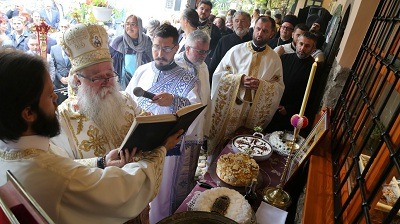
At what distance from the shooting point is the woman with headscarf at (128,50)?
12.8 feet

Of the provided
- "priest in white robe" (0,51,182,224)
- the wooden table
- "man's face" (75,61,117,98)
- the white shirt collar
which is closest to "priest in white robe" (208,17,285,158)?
the wooden table

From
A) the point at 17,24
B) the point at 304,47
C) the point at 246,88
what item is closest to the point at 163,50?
the point at 246,88

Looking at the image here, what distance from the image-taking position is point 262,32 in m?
3.36

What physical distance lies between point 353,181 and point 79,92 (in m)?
1.66

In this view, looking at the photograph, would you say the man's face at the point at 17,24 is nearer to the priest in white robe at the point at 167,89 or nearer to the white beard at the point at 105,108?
the priest in white robe at the point at 167,89

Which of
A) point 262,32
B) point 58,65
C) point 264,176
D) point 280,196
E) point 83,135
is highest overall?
point 262,32

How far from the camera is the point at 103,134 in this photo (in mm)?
1902

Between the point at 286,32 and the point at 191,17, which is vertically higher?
the point at 191,17

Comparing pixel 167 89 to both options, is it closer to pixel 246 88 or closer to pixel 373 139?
pixel 246 88

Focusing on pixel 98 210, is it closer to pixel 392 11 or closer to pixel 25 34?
pixel 392 11

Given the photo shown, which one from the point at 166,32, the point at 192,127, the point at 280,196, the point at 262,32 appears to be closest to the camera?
the point at 280,196

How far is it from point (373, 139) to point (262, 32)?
7.59ft

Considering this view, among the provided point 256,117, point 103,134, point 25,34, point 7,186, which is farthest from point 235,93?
point 25,34

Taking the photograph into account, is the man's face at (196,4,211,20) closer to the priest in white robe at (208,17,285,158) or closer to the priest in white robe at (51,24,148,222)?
the priest in white robe at (208,17,285,158)
